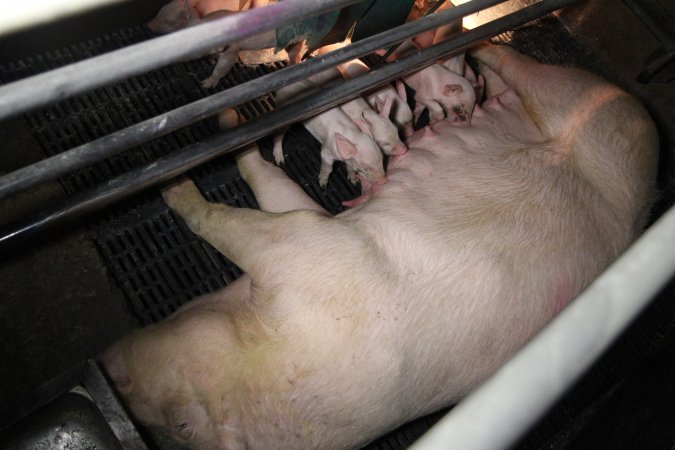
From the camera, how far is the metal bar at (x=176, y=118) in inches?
42.1

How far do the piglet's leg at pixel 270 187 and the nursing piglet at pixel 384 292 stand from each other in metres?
0.01

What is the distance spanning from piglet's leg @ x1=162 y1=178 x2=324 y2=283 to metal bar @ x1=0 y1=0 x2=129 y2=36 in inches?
42.4

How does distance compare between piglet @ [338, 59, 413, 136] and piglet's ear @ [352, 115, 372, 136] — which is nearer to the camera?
piglet's ear @ [352, 115, 372, 136]

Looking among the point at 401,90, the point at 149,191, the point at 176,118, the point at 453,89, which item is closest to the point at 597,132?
the point at 453,89

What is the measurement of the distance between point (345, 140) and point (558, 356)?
165 centimetres

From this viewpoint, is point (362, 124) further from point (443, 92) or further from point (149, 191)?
point (149, 191)

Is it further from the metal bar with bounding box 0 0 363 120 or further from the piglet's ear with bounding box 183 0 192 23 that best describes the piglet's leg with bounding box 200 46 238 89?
the metal bar with bounding box 0 0 363 120

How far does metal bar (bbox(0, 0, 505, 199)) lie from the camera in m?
1.07

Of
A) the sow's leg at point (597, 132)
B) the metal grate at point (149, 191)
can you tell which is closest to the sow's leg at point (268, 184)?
the metal grate at point (149, 191)

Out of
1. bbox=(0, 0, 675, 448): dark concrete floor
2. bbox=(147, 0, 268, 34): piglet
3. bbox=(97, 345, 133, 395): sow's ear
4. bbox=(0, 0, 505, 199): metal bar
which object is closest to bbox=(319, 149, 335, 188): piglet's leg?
bbox=(147, 0, 268, 34): piglet

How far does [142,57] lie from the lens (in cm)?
82

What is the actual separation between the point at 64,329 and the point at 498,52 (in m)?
2.47

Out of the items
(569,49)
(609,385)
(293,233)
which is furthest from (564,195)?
(569,49)

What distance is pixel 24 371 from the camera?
1959mm
